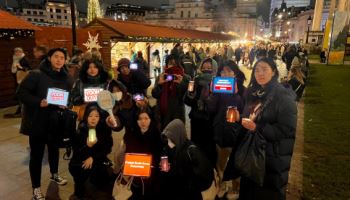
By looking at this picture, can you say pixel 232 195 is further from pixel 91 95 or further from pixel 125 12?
pixel 125 12

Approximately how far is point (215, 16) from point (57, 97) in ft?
312

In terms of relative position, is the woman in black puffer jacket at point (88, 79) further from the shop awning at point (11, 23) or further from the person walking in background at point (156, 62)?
the person walking in background at point (156, 62)

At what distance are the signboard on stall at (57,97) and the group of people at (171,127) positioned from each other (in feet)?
0.31

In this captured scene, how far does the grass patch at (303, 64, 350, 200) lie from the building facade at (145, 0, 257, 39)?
279 ft

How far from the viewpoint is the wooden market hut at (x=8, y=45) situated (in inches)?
376

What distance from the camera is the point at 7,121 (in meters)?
8.02

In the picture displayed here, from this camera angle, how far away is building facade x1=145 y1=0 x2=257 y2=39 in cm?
9300

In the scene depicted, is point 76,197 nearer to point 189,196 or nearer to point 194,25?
point 189,196

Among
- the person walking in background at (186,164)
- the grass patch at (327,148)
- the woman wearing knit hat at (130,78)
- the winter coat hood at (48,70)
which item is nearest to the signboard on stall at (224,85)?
the person walking in background at (186,164)

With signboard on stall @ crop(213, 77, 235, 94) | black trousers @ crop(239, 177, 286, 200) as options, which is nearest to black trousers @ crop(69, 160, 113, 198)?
signboard on stall @ crop(213, 77, 235, 94)

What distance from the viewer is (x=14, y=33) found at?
9828mm

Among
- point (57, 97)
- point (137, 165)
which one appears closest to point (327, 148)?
point (137, 165)

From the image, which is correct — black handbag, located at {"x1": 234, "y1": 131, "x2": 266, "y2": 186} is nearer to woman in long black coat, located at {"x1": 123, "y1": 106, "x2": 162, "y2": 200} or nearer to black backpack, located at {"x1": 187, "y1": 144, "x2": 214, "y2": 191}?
black backpack, located at {"x1": 187, "y1": 144, "x2": 214, "y2": 191}

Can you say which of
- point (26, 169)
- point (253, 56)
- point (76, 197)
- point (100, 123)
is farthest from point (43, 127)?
point (253, 56)
